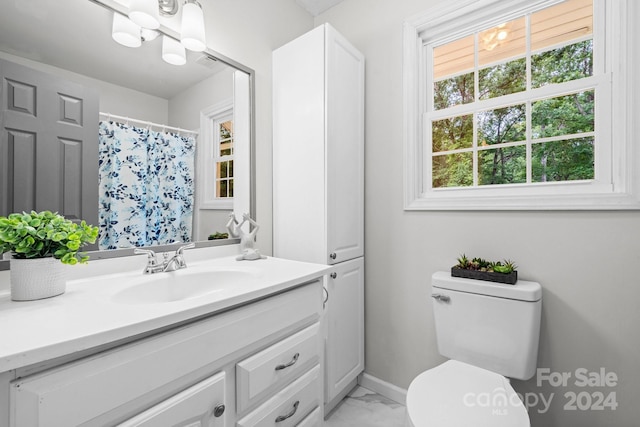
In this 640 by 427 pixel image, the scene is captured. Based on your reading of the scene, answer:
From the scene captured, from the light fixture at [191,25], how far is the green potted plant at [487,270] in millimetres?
1575

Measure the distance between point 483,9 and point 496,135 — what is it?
2.15ft

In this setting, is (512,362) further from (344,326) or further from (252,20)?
(252,20)

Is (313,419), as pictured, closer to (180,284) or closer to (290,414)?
(290,414)

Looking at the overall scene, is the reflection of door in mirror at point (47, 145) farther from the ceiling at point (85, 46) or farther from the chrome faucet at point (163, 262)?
the chrome faucet at point (163, 262)

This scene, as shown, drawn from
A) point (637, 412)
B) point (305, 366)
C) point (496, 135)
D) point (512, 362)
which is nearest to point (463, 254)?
point (512, 362)

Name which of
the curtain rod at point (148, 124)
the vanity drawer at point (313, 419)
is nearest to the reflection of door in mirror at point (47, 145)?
the curtain rod at point (148, 124)

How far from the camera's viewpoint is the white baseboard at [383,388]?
1.73 metres

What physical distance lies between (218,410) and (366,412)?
45.8 inches

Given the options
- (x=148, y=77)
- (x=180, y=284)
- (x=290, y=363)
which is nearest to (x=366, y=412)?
(x=290, y=363)

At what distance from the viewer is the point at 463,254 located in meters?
1.54

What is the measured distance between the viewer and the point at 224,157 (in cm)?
150

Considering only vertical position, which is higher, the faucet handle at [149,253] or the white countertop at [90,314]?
the faucet handle at [149,253]

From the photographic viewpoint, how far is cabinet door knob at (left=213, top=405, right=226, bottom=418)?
0.79m

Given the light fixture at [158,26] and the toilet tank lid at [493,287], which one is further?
the toilet tank lid at [493,287]
